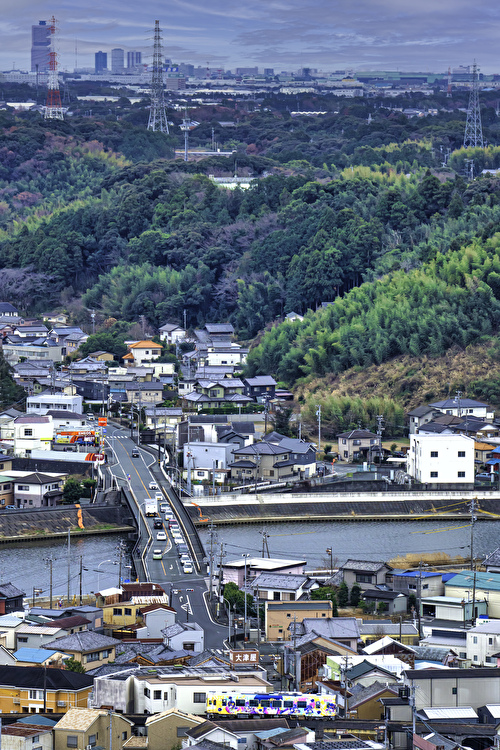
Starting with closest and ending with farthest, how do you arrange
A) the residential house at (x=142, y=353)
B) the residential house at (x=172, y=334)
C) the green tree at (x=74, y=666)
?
the green tree at (x=74, y=666)
the residential house at (x=142, y=353)
the residential house at (x=172, y=334)

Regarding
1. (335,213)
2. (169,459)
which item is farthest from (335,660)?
(335,213)

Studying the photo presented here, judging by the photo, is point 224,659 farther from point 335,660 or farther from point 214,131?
point 214,131

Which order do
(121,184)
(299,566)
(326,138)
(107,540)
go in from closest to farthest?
(299,566) < (107,540) < (121,184) < (326,138)

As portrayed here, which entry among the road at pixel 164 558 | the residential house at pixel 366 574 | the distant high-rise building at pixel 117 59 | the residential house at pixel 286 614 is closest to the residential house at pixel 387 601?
the residential house at pixel 366 574

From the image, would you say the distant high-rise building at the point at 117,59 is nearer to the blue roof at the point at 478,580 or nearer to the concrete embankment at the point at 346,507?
the concrete embankment at the point at 346,507

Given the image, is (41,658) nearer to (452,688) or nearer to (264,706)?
(264,706)

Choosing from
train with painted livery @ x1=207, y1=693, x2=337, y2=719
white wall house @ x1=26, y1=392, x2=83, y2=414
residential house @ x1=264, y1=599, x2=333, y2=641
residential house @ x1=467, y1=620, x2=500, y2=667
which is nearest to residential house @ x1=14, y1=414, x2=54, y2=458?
white wall house @ x1=26, y1=392, x2=83, y2=414
